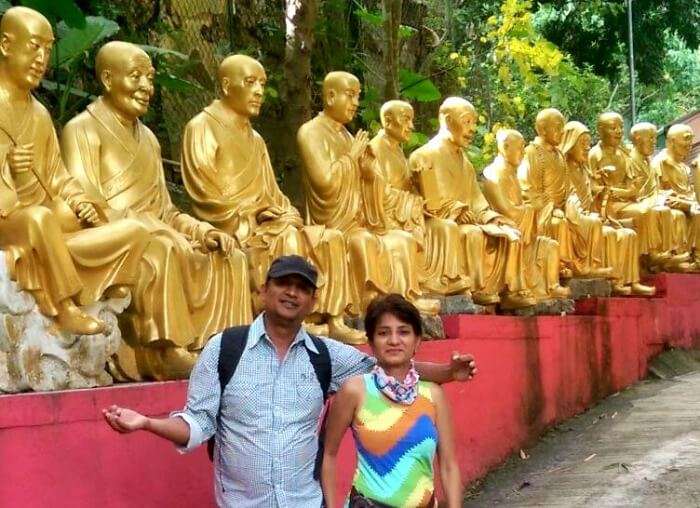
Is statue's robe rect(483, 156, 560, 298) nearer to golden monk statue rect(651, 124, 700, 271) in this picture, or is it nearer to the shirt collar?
golden monk statue rect(651, 124, 700, 271)

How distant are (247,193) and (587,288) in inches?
232

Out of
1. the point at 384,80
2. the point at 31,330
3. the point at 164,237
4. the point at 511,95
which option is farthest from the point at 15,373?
the point at 511,95

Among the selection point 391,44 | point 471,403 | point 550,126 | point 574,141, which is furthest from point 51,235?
point 574,141

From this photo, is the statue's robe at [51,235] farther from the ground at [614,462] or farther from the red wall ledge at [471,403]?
the ground at [614,462]

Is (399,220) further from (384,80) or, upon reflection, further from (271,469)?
(271,469)

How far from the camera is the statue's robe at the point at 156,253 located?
6262 mm

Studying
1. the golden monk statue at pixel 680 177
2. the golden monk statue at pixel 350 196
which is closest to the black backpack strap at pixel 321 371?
the golden monk statue at pixel 350 196

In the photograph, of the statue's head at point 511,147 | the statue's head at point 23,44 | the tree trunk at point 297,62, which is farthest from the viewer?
the statue's head at point 511,147

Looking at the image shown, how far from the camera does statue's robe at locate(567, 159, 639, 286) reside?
1275cm

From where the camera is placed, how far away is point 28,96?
20.1 feet

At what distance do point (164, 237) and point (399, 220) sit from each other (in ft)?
9.78

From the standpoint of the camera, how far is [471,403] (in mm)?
8977

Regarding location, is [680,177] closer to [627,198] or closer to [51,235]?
[627,198]

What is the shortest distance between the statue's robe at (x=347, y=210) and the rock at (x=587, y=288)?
430 centimetres
